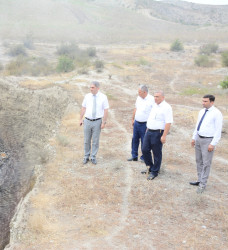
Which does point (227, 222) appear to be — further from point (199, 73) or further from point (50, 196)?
point (199, 73)

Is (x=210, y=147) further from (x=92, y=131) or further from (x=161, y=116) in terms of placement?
(x=92, y=131)

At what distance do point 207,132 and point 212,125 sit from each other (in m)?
0.16

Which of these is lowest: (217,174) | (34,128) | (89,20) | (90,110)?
(34,128)

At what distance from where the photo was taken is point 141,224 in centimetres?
577

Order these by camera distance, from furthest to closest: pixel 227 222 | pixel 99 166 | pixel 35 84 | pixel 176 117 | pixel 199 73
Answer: pixel 199 73 < pixel 35 84 < pixel 176 117 < pixel 99 166 < pixel 227 222

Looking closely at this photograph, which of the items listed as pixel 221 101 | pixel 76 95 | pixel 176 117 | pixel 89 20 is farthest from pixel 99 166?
pixel 89 20

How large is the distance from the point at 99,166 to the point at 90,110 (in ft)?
4.90

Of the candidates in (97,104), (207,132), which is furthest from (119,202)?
(97,104)

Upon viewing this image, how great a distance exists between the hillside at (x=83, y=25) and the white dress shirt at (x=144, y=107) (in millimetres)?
43937

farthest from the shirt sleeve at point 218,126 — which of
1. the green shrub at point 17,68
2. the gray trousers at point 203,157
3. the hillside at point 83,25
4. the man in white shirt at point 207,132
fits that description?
the hillside at point 83,25

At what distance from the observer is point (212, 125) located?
612 centimetres

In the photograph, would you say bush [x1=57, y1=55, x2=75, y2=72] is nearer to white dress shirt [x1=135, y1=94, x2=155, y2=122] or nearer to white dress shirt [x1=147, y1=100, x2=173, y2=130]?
white dress shirt [x1=135, y1=94, x2=155, y2=122]

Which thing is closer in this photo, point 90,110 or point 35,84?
point 90,110

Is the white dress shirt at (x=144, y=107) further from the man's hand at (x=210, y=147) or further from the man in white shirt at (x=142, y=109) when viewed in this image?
the man's hand at (x=210, y=147)
